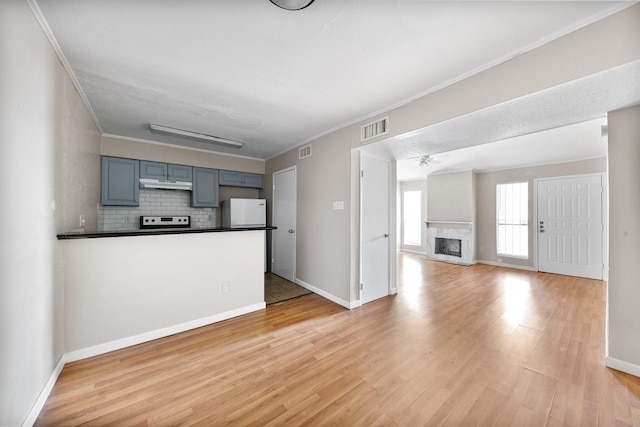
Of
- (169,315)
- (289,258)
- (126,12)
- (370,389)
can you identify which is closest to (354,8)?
(126,12)


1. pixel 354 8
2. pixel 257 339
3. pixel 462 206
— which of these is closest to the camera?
pixel 354 8

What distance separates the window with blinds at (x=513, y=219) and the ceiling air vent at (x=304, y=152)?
5.18 metres

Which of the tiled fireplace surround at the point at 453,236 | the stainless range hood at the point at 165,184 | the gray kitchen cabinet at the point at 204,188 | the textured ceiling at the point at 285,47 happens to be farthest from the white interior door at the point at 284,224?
the tiled fireplace surround at the point at 453,236


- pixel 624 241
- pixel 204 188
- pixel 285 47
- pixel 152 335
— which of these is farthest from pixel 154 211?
pixel 624 241

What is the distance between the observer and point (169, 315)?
8.27ft

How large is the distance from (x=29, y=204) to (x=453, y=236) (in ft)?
24.3

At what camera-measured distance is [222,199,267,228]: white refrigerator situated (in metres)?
4.58

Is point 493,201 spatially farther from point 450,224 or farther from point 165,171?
point 165,171

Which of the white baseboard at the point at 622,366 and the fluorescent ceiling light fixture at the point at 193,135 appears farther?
the fluorescent ceiling light fixture at the point at 193,135

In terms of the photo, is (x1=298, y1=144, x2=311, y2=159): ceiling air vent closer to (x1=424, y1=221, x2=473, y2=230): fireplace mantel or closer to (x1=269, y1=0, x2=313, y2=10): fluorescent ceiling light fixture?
(x1=269, y1=0, x2=313, y2=10): fluorescent ceiling light fixture

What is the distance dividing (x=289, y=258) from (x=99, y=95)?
3.46 meters

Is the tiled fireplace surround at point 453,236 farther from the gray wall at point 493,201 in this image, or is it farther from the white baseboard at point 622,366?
the white baseboard at point 622,366

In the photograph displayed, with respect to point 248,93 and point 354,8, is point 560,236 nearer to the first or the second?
point 354,8

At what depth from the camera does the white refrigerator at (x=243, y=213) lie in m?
4.58
